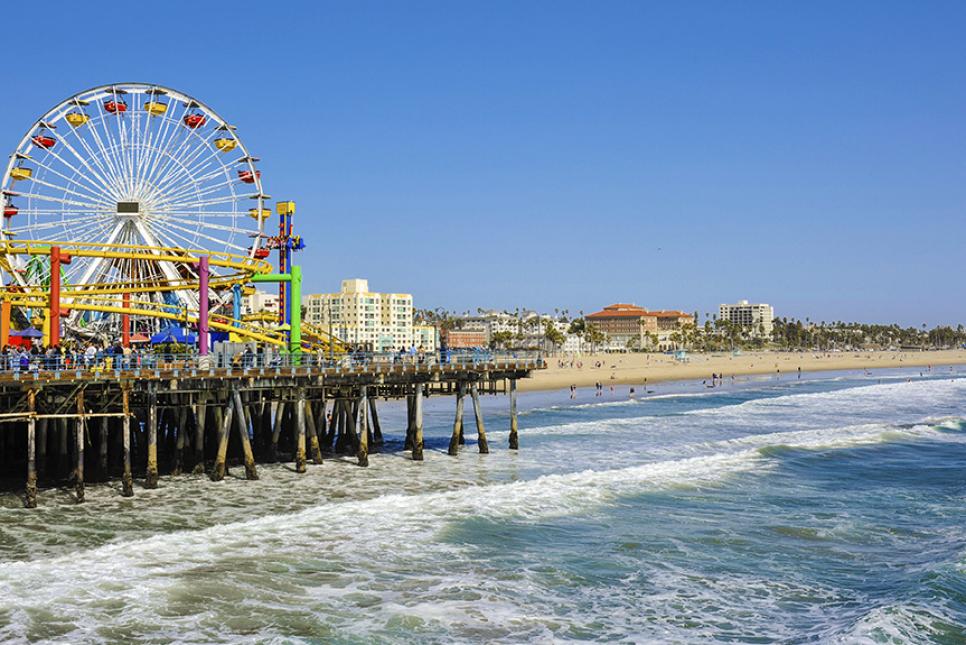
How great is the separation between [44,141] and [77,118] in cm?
173

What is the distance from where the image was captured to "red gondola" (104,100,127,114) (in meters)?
41.8

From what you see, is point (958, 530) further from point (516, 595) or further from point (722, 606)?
point (516, 595)

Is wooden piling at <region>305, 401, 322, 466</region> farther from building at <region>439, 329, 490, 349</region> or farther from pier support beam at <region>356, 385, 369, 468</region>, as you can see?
building at <region>439, 329, 490, 349</region>

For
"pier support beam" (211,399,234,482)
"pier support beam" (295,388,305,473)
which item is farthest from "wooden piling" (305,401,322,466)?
"pier support beam" (211,399,234,482)

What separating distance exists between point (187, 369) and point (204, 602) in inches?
446

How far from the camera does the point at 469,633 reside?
1458cm

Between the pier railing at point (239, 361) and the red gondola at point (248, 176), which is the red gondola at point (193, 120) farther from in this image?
the pier railing at point (239, 361)

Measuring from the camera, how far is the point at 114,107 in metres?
41.8

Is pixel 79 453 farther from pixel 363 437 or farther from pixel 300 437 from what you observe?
pixel 363 437

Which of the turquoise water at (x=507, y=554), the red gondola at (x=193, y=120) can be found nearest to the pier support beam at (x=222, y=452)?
the turquoise water at (x=507, y=554)

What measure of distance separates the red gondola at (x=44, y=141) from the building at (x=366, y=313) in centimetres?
12408

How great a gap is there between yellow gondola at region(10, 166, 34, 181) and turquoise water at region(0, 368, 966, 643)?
20935 millimetres

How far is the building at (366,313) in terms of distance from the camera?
171625 mm

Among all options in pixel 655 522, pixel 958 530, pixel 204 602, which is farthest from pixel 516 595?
pixel 958 530
